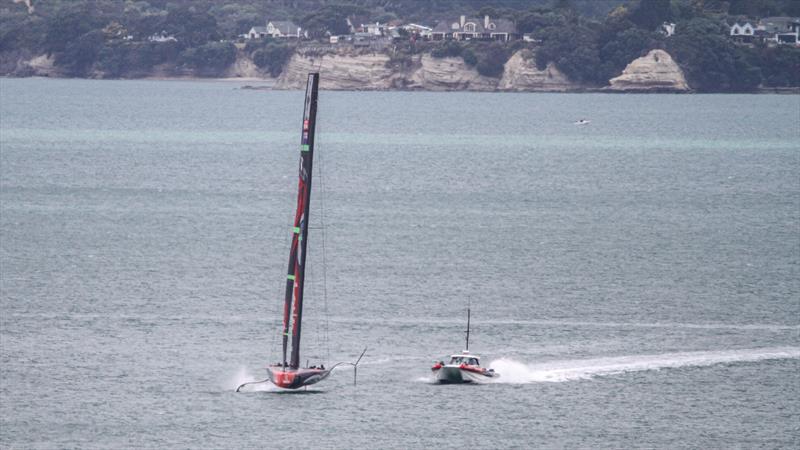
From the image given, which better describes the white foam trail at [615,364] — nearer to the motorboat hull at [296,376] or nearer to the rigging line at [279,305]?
the motorboat hull at [296,376]

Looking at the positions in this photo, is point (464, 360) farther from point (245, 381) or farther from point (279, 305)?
point (279, 305)

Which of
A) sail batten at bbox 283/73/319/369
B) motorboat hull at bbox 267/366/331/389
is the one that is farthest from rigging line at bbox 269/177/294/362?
sail batten at bbox 283/73/319/369

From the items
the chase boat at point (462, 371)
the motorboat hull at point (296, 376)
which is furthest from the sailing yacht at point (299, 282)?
the chase boat at point (462, 371)

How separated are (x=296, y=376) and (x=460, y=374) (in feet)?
28.1

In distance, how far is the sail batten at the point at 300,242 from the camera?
68.4 m

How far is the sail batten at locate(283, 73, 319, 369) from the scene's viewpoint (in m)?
68.4

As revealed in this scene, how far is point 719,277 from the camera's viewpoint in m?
105

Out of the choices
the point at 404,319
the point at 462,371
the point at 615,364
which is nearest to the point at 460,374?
the point at 462,371

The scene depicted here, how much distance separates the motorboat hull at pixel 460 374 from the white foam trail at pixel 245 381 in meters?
8.20

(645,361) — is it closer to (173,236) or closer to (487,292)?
(487,292)

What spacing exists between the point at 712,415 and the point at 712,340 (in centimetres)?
1521

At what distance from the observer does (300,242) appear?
70.0 metres

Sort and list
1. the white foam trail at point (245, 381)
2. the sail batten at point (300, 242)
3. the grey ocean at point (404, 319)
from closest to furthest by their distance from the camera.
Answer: the grey ocean at point (404, 319)
the sail batten at point (300, 242)
the white foam trail at point (245, 381)

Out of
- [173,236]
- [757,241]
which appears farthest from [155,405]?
[757,241]
